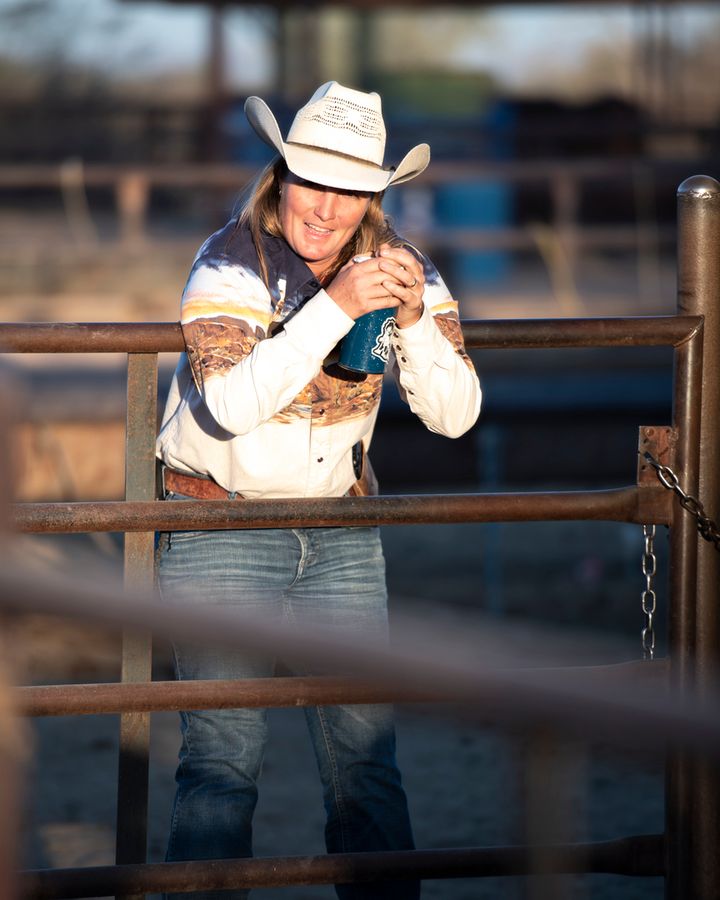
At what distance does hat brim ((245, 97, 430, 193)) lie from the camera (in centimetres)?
215

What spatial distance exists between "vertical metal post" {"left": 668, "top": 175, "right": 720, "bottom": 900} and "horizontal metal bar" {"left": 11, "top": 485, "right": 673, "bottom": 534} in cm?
11

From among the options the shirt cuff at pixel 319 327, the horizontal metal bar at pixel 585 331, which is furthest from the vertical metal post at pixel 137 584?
the horizontal metal bar at pixel 585 331

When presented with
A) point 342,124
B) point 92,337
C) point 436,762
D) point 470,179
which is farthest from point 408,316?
point 470,179

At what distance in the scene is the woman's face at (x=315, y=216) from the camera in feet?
7.18

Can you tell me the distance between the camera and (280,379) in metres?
1.99

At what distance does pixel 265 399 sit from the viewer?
1.99 meters

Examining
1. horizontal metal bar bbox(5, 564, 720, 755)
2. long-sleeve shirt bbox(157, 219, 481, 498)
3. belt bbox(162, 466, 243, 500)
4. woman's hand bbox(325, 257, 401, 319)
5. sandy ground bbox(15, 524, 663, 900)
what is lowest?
sandy ground bbox(15, 524, 663, 900)

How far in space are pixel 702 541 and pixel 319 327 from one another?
29.8 inches

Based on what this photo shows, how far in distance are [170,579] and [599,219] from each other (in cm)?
1184

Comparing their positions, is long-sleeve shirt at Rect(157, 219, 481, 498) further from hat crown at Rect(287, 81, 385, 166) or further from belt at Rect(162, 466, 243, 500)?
hat crown at Rect(287, 81, 385, 166)

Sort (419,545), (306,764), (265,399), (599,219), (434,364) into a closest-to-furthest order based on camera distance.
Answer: (265,399)
(434,364)
(306,764)
(419,545)
(599,219)

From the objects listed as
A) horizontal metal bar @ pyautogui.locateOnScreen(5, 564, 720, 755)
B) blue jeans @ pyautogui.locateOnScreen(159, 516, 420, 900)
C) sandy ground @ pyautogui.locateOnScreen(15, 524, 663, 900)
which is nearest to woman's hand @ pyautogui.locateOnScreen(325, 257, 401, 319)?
blue jeans @ pyautogui.locateOnScreen(159, 516, 420, 900)

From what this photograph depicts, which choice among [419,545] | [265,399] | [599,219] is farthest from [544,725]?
[599,219]

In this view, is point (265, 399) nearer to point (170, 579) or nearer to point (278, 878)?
point (170, 579)
